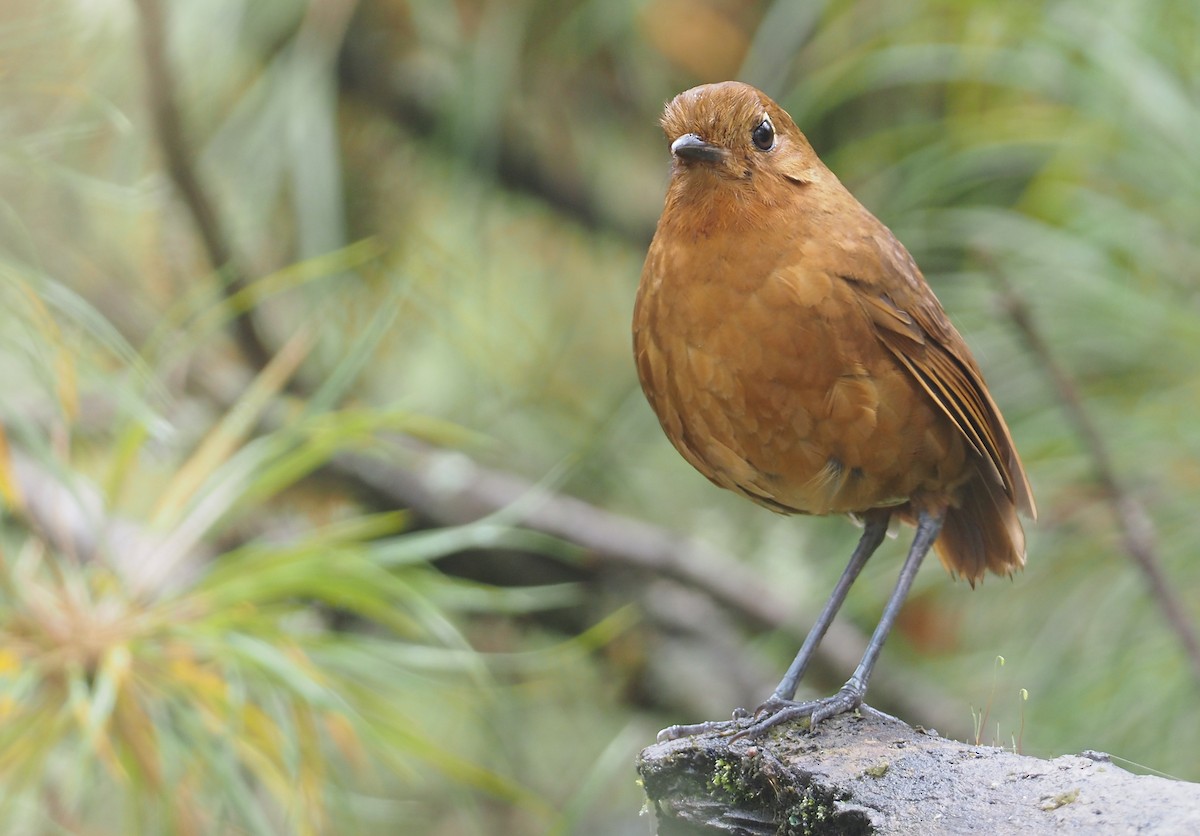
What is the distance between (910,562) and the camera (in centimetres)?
221

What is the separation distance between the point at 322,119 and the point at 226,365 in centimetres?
82

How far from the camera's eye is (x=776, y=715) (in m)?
1.92

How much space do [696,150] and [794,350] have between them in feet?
1.18

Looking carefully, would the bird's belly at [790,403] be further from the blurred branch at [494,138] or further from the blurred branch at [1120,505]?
the blurred branch at [494,138]

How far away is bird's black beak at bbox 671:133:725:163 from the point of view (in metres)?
2.03

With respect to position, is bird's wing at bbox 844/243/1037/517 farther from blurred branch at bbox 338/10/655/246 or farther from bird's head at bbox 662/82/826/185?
blurred branch at bbox 338/10/655/246

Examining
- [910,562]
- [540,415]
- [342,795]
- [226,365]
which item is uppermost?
[540,415]

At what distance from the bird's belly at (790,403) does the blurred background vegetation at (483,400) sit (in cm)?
46

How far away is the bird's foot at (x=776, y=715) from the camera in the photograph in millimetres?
1923

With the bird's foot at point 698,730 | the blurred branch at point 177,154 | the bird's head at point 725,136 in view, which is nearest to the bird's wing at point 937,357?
the bird's head at point 725,136

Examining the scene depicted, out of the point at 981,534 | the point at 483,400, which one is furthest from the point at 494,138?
the point at 981,534

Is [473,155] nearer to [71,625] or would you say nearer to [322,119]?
[322,119]

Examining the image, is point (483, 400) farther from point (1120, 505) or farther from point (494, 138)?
point (1120, 505)

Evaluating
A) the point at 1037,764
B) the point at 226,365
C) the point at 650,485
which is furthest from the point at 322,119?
the point at 1037,764
